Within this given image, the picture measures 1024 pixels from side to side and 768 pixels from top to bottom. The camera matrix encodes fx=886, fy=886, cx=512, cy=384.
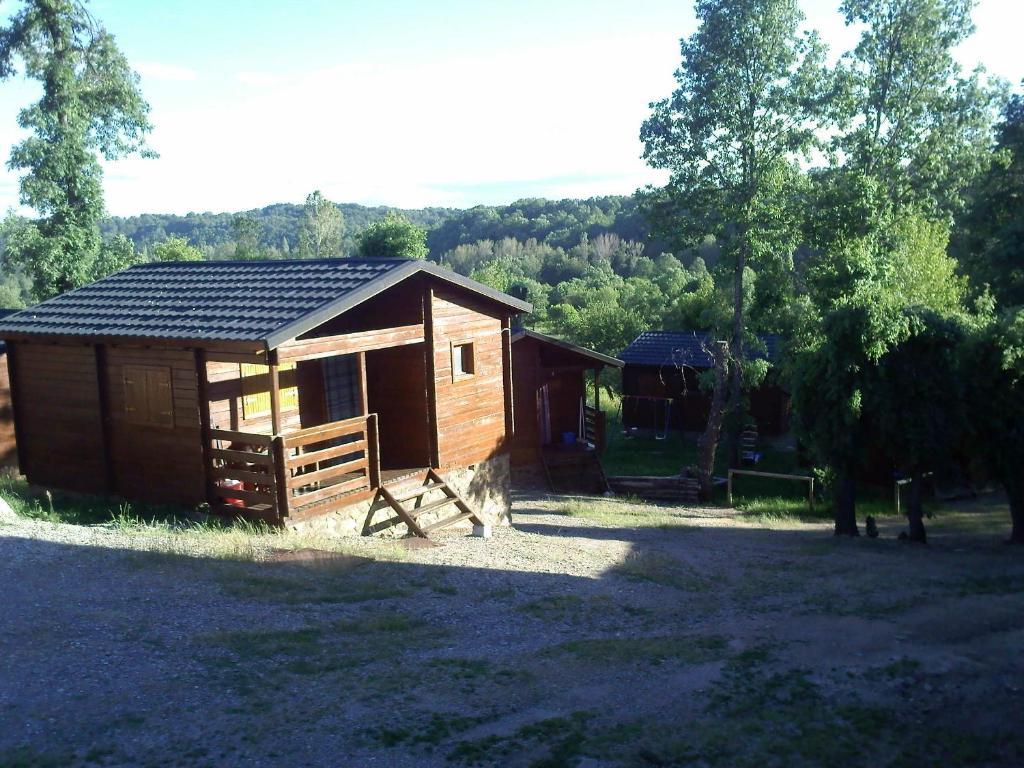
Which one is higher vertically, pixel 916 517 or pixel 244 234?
pixel 244 234

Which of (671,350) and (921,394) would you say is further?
(671,350)

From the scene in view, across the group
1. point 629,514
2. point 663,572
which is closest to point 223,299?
point 663,572

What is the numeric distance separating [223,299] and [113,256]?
1935cm

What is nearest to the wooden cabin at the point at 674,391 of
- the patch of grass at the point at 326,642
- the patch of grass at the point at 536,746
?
the patch of grass at the point at 326,642

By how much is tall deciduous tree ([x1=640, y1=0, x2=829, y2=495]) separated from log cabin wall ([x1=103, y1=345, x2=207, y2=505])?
13.7 m

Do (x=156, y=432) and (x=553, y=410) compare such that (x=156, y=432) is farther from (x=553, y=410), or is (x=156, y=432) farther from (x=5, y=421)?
(x=553, y=410)

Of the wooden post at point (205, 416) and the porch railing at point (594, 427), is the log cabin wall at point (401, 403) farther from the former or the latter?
the porch railing at point (594, 427)

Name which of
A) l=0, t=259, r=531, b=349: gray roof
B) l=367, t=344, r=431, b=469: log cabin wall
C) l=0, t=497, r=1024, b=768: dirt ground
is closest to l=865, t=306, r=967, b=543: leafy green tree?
l=0, t=497, r=1024, b=768: dirt ground

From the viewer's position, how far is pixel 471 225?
396 feet

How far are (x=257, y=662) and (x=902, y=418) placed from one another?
11.4 meters

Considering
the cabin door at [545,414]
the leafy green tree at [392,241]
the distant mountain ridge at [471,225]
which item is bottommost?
the cabin door at [545,414]

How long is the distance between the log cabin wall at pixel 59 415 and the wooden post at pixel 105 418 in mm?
85

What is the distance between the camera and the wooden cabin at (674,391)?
99.7ft

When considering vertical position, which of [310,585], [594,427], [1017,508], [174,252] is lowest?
[1017,508]
